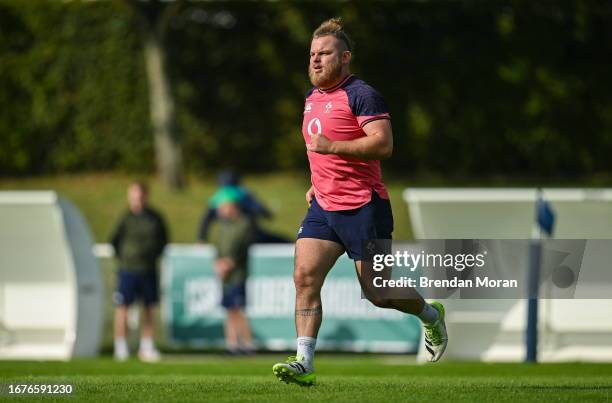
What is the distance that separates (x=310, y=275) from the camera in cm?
782

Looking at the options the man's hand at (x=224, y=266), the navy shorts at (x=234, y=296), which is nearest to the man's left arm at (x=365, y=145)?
the navy shorts at (x=234, y=296)

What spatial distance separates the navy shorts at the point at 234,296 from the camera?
1498 centimetres

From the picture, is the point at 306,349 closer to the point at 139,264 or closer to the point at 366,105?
the point at 366,105

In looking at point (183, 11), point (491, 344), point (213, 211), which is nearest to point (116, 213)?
point (183, 11)

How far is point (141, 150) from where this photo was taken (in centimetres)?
2525

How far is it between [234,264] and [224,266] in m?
0.15

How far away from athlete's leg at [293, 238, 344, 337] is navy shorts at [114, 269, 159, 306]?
24.7 ft

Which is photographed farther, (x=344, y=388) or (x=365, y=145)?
(x=344, y=388)

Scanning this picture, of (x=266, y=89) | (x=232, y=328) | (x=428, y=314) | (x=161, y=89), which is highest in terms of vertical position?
(x=428, y=314)

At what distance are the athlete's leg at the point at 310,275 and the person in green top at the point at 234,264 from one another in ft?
23.4

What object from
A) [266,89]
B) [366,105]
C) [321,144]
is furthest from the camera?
[266,89]

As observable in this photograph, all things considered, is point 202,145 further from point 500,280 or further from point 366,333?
point 500,280

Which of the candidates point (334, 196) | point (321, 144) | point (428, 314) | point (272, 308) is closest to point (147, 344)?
point (272, 308)

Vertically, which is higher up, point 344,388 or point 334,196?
point 334,196
